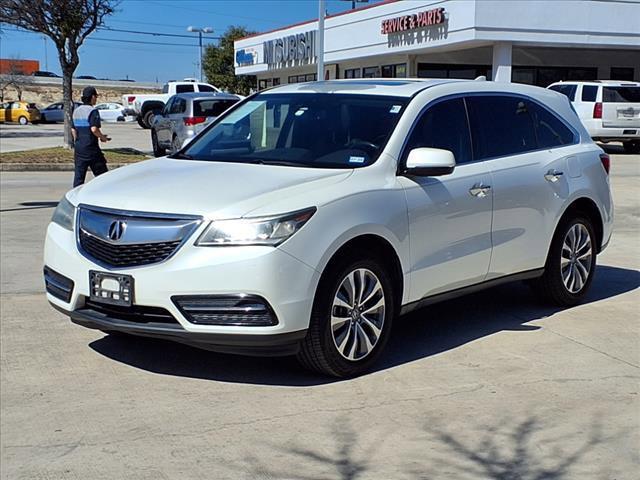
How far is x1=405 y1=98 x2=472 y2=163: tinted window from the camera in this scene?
586cm

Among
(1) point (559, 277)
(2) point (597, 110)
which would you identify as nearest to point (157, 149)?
(2) point (597, 110)

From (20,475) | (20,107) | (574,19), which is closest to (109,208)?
(20,475)

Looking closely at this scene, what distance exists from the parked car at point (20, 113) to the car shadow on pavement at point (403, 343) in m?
49.0

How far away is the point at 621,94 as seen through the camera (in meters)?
25.2

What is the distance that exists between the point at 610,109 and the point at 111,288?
22.5m

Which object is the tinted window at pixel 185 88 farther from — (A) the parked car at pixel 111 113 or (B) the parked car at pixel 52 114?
(A) the parked car at pixel 111 113

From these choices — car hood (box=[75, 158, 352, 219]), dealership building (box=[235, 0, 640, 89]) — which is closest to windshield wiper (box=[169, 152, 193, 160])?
car hood (box=[75, 158, 352, 219])

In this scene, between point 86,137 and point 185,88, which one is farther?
point 185,88

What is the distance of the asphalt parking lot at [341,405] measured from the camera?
4059mm

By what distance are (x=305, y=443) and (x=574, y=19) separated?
26710 mm

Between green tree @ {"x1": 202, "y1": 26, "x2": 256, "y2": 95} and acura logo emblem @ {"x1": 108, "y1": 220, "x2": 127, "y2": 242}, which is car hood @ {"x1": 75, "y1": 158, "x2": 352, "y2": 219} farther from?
green tree @ {"x1": 202, "y1": 26, "x2": 256, "y2": 95}

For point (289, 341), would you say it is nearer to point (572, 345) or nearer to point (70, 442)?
point (70, 442)

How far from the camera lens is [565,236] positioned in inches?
272

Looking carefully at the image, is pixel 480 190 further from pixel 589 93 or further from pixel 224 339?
pixel 589 93
